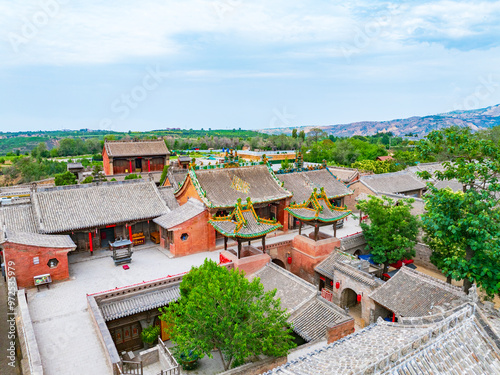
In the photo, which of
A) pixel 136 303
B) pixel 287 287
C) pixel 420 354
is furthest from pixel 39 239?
pixel 420 354

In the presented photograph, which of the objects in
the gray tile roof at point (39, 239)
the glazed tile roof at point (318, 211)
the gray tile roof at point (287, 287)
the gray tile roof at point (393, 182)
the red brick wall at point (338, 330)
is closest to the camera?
the red brick wall at point (338, 330)

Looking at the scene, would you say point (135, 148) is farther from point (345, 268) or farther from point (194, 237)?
point (345, 268)

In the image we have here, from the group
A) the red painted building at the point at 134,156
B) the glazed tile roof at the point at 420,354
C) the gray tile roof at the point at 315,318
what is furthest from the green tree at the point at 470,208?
the red painted building at the point at 134,156

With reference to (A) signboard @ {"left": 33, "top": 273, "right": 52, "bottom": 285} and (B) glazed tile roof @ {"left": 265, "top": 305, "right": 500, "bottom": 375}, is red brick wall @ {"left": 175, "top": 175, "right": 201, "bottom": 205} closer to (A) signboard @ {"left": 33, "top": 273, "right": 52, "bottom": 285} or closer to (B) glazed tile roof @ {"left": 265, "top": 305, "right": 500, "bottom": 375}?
(A) signboard @ {"left": 33, "top": 273, "right": 52, "bottom": 285}

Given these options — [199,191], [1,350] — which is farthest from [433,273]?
[1,350]

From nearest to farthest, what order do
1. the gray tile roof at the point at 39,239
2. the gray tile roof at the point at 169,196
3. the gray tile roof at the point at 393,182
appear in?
the gray tile roof at the point at 39,239 < the gray tile roof at the point at 169,196 < the gray tile roof at the point at 393,182

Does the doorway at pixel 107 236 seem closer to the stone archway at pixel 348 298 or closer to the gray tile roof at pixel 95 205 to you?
the gray tile roof at pixel 95 205

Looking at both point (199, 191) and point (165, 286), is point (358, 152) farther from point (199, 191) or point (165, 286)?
point (165, 286)
